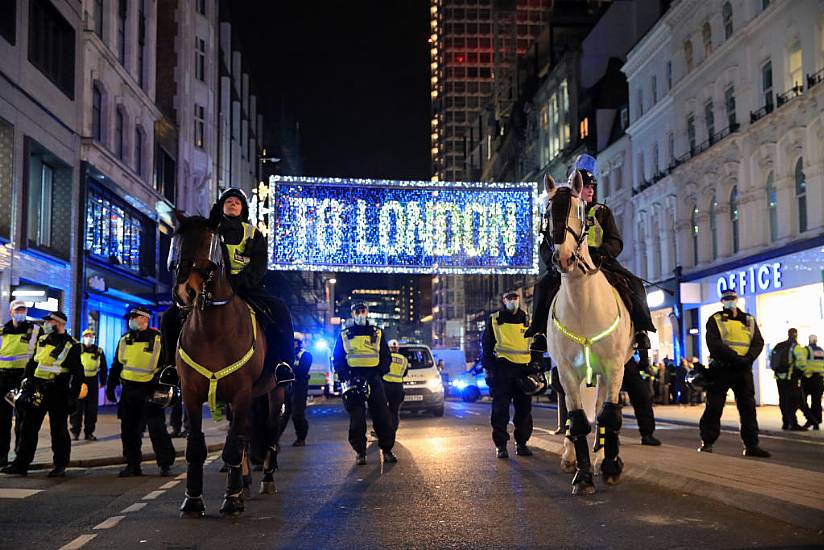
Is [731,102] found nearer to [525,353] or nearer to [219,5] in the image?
[525,353]

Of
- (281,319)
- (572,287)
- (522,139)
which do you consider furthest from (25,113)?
(522,139)

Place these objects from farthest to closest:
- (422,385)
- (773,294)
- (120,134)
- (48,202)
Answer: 1. (120,134)
2. (773,294)
3. (48,202)
4. (422,385)

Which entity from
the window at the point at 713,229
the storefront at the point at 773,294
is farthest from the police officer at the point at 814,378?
the window at the point at 713,229

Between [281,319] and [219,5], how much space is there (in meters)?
51.6

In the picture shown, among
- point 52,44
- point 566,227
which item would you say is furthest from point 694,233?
point 566,227

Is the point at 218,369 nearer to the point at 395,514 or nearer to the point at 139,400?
→ the point at 395,514

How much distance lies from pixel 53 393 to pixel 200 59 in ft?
130

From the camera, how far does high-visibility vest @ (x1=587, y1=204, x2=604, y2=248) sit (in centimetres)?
957

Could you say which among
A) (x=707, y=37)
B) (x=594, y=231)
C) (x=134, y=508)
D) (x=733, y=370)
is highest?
(x=707, y=37)

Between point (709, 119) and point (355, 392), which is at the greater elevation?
point (709, 119)

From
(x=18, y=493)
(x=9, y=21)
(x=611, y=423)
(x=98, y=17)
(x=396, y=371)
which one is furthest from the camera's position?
(x=98, y=17)

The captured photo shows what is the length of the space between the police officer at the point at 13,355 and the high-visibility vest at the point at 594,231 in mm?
7398

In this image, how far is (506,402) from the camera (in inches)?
531

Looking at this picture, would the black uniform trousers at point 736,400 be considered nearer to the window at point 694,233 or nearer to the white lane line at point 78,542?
the white lane line at point 78,542
